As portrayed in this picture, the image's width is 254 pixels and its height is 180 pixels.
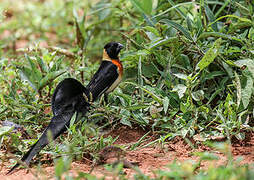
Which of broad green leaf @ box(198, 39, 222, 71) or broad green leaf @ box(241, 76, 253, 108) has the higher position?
broad green leaf @ box(198, 39, 222, 71)

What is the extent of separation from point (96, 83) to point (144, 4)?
998 millimetres

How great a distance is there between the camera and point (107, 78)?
11.6ft

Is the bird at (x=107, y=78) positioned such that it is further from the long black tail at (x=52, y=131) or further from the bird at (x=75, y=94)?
the long black tail at (x=52, y=131)

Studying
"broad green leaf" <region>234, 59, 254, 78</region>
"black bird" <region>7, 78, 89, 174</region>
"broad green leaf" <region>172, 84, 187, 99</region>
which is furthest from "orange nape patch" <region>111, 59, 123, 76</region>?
"broad green leaf" <region>234, 59, 254, 78</region>

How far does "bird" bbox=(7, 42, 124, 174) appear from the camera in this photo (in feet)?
8.94

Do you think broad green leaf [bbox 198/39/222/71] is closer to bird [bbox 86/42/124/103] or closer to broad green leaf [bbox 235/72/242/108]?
broad green leaf [bbox 235/72/242/108]

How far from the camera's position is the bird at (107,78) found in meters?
3.46

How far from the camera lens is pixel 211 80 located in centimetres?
336

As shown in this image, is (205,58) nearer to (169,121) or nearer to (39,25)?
(169,121)

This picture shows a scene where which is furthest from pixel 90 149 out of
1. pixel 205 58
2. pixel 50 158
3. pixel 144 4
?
pixel 144 4

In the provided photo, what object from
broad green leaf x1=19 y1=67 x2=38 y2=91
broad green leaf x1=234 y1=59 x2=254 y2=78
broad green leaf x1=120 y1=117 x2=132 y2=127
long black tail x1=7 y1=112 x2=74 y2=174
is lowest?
broad green leaf x1=120 y1=117 x2=132 y2=127

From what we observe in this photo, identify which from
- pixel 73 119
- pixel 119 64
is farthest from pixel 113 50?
pixel 73 119

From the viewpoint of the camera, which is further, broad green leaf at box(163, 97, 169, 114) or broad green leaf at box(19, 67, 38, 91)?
broad green leaf at box(19, 67, 38, 91)

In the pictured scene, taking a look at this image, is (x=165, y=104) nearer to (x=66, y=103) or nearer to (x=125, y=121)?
(x=125, y=121)
